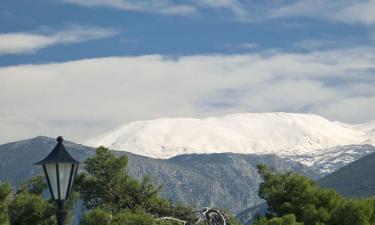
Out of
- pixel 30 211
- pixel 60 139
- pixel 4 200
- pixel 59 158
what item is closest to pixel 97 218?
pixel 30 211

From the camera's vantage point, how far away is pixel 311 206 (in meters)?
41.9

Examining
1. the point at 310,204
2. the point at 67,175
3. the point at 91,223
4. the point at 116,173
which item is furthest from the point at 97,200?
the point at 67,175

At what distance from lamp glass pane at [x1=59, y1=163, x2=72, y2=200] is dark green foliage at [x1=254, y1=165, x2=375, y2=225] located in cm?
2337

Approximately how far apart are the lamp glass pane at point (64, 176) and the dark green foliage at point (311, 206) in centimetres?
2337

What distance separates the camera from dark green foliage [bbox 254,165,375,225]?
4028 centimetres

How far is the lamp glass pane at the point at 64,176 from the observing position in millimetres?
15906

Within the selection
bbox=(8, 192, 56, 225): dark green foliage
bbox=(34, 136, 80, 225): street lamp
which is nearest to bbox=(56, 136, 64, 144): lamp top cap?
bbox=(34, 136, 80, 225): street lamp

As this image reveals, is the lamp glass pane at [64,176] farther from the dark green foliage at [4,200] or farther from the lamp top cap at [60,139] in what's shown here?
the dark green foliage at [4,200]

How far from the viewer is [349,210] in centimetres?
4056

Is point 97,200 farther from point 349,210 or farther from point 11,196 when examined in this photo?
point 349,210

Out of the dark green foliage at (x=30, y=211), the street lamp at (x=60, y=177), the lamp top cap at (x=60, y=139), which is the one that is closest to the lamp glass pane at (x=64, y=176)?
the street lamp at (x=60, y=177)

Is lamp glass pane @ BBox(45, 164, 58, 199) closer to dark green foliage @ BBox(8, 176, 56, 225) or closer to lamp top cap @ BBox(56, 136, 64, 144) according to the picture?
lamp top cap @ BBox(56, 136, 64, 144)

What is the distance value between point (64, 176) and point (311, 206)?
93.3 ft

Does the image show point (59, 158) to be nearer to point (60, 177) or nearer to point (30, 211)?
point (60, 177)
